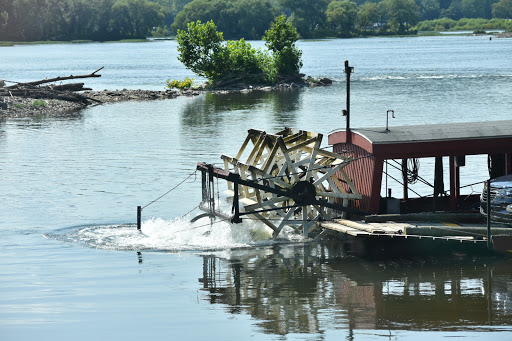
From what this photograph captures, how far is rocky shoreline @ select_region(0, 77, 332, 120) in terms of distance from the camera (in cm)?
6588

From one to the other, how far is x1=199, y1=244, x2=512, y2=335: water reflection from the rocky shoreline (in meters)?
44.2

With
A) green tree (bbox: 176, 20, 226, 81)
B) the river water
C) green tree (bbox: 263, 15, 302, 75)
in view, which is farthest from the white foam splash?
green tree (bbox: 263, 15, 302, 75)

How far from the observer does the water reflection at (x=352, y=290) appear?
18416 mm

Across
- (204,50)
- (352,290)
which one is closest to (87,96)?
(204,50)

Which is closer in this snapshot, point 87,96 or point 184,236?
point 184,236

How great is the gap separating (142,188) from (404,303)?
1761 cm

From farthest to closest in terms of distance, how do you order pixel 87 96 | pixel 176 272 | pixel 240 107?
1. pixel 87 96
2. pixel 240 107
3. pixel 176 272

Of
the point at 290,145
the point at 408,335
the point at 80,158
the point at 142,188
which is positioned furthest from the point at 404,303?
the point at 80,158

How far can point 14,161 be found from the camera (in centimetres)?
4312

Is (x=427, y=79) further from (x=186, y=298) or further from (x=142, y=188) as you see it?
(x=186, y=298)

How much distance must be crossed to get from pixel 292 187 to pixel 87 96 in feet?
185

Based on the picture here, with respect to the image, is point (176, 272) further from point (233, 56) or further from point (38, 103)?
point (233, 56)

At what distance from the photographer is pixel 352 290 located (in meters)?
20.8

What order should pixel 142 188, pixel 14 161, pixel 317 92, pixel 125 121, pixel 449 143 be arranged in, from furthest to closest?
pixel 317 92 < pixel 125 121 < pixel 14 161 < pixel 142 188 < pixel 449 143
